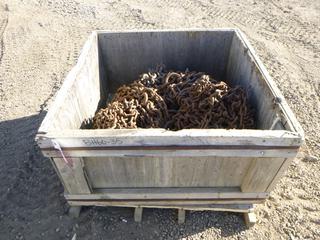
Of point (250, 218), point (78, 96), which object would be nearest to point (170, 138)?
point (78, 96)

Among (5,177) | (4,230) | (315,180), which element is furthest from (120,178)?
(315,180)

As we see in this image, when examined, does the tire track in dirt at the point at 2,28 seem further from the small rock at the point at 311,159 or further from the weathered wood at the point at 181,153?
the small rock at the point at 311,159

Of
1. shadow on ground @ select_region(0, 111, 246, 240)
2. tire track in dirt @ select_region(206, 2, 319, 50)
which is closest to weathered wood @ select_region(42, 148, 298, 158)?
shadow on ground @ select_region(0, 111, 246, 240)

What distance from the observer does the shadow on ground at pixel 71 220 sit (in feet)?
10.0

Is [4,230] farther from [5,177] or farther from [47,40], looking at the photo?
[47,40]

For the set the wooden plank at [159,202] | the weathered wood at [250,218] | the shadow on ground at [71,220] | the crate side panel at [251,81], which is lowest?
the shadow on ground at [71,220]

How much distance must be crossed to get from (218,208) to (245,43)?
184 centimetres

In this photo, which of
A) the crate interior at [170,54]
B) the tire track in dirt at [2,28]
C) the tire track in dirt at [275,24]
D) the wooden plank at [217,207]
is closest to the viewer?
the wooden plank at [217,207]

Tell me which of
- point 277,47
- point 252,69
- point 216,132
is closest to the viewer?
point 216,132

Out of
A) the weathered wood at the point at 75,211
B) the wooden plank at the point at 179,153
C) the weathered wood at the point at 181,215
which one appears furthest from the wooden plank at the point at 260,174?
the weathered wood at the point at 75,211

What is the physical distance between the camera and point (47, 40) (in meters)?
6.24

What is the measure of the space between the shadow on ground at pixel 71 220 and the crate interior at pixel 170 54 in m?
1.29

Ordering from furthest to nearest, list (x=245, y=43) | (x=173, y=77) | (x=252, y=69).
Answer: (x=173, y=77) < (x=245, y=43) < (x=252, y=69)

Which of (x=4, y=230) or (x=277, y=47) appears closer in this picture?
(x=4, y=230)
